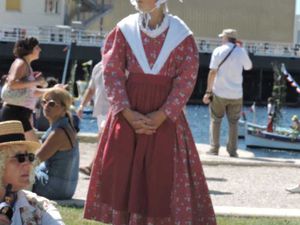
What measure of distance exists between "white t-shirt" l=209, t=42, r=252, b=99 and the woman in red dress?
19.7 ft

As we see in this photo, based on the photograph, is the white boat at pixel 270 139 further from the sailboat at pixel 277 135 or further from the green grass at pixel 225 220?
the green grass at pixel 225 220

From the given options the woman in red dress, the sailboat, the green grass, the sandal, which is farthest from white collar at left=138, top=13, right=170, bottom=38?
the sailboat

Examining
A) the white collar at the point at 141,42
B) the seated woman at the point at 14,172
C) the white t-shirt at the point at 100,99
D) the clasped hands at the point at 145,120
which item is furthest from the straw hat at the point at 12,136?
the white t-shirt at the point at 100,99

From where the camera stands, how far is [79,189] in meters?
8.64

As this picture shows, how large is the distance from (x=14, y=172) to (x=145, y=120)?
1.60 m

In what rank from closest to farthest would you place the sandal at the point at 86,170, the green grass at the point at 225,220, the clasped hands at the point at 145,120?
the clasped hands at the point at 145,120
the green grass at the point at 225,220
the sandal at the point at 86,170

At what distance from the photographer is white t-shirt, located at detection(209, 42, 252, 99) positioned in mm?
11664

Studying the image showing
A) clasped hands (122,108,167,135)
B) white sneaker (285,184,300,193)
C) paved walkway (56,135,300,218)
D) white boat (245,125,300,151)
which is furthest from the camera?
white boat (245,125,300,151)

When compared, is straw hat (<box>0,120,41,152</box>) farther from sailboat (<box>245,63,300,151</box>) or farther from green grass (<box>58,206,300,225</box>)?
sailboat (<box>245,63,300,151</box>)

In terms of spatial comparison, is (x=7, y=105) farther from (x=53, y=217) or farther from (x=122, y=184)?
(x=53, y=217)

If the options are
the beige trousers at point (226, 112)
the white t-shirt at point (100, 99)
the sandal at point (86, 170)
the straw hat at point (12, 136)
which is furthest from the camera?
the beige trousers at point (226, 112)

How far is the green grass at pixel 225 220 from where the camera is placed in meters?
6.57

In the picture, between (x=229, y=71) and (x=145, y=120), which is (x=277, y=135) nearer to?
(x=229, y=71)

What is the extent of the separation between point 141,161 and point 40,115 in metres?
9.74
